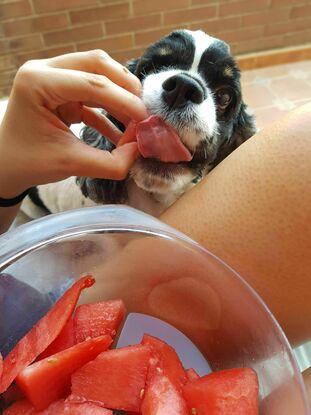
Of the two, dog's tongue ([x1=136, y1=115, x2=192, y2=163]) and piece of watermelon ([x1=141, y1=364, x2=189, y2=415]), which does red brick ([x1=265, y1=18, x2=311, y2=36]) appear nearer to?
dog's tongue ([x1=136, y1=115, x2=192, y2=163])

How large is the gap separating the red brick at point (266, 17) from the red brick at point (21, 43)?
0.94 metres

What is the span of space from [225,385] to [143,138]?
32 centimetres

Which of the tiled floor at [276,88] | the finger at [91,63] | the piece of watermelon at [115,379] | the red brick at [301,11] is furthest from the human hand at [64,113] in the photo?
the red brick at [301,11]

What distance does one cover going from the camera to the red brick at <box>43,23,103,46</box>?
6.48 feet

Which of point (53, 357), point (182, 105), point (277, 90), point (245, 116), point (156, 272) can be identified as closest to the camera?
point (53, 357)

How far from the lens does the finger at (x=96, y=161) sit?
0.56 metres

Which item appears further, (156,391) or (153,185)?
(153,185)

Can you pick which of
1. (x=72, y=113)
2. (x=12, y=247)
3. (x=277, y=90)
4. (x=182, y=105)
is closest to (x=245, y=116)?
(x=182, y=105)

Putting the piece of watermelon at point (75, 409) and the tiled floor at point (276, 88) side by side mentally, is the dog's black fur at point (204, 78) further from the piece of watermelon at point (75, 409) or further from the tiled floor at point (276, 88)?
the tiled floor at point (276, 88)

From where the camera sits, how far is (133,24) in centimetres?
203

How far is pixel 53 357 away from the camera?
1.55 ft

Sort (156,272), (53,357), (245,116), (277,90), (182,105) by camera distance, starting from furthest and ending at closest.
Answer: (277,90) → (245,116) → (182,105) → (156,272) → (53,357)

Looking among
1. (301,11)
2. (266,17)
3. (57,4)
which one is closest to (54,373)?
(57,4)

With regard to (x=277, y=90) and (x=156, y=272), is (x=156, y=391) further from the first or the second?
(x=277, y=90)
